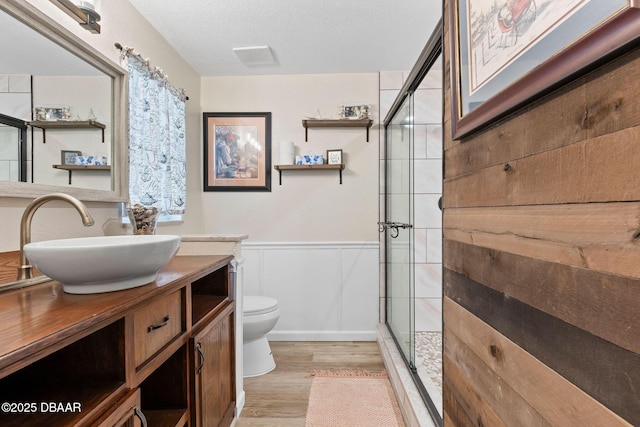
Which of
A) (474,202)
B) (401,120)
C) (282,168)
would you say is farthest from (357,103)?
(474,202)

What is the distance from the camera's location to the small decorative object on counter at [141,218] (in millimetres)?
1673

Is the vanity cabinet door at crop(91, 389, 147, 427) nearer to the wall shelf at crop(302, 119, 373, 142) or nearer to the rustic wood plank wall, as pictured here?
the rustic wood plank wall

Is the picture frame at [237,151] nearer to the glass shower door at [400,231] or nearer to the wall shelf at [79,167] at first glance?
the glass shower door at [400,231]

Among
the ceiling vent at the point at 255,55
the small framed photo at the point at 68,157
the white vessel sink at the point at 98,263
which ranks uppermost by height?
the ceiling vent at the point at 255,55

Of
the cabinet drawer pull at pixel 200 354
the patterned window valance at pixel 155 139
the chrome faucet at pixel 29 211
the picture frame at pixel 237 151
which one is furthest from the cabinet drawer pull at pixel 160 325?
the picture frame at pixel 237 151

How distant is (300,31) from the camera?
2174 mm

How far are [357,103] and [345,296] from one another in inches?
65.2

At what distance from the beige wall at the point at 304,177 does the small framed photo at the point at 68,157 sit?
144 cm

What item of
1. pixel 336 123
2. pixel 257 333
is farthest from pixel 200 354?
pixel 336 123

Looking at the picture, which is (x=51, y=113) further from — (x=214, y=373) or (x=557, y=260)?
(x=557, y=260)

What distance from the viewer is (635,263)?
0.45 m

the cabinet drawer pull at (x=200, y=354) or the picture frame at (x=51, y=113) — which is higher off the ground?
the picture frame at (x=51, y=113)

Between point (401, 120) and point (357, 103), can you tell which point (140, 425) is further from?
point (357, 103)

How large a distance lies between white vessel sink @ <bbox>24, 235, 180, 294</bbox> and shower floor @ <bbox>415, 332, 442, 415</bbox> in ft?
4.72
